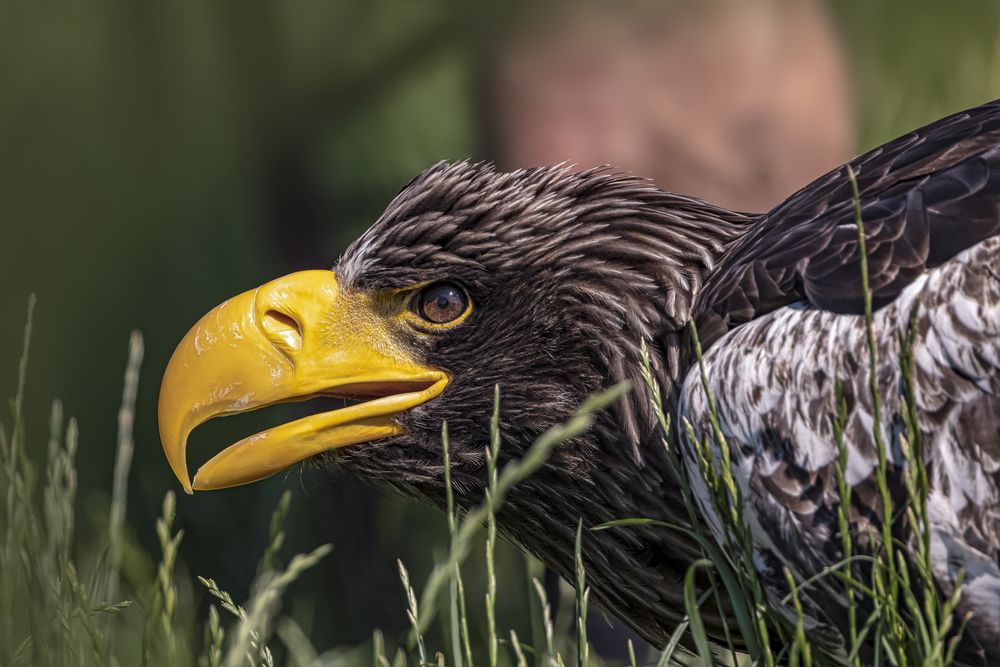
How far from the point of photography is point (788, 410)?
2109mm

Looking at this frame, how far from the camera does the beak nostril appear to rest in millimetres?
2613

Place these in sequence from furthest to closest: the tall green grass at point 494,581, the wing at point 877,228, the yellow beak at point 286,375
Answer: the yellow beak at point 286,375
the wing at point 877,228
the tall green grass at point 494,581

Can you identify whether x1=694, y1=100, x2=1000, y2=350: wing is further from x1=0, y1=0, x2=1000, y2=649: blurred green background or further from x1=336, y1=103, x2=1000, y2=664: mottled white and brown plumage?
x1=0, y1=0, x2=1000, y2=649: blurred green background

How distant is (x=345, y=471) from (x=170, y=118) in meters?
4.61

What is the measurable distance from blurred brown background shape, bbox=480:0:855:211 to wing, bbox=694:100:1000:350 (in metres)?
1.04

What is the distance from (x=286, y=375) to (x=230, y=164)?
4.20 meters

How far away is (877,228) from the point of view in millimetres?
2203

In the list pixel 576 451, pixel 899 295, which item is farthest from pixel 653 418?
pixel 899 295

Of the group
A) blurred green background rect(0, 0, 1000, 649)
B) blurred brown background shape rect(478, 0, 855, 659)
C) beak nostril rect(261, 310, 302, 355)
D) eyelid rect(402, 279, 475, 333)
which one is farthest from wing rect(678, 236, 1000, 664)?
blurred green background rect(0, 0, 1000, 649)

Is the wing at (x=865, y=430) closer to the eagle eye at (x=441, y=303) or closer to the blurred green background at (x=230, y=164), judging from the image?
the eagle eye at (x=441, y=303)

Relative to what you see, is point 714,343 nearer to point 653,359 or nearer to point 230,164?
point 653,359

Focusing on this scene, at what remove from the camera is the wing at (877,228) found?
83.4 inches

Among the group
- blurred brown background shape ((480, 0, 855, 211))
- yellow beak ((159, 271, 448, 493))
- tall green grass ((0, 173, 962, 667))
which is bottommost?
tall green grass ((0, 173, 962, 667))

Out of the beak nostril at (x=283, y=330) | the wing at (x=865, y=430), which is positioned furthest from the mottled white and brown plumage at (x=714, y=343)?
the beak nostril at (x=283, y=330)
